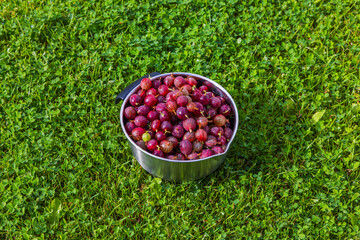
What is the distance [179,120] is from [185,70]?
37.5 inches

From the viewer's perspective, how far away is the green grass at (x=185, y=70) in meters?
2.78

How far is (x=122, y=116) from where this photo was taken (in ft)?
8.98

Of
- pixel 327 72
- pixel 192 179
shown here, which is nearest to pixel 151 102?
pixel 192 179

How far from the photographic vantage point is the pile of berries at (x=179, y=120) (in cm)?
262

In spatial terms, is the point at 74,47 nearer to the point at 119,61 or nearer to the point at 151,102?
the point at 119,61

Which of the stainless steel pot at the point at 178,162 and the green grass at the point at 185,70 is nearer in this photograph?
the stainless steel pot at the point at 178,162

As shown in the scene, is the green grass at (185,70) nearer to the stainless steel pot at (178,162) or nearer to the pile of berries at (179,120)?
the stainless steel pot at (178,162)

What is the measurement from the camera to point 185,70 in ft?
11.8

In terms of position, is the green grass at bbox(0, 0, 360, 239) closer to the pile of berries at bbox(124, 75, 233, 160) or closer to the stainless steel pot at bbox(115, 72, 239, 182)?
the stainless steel pot at bbox(115, 72, 239, 182)

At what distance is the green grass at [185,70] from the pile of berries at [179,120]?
1.42ft

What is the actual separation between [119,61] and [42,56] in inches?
31.2

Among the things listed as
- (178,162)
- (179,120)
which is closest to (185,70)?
(179,120)

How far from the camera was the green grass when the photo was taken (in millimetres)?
2775

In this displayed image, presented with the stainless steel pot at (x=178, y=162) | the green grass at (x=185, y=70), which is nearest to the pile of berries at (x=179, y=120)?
the stainless steel pot at (x=178, y=162)
